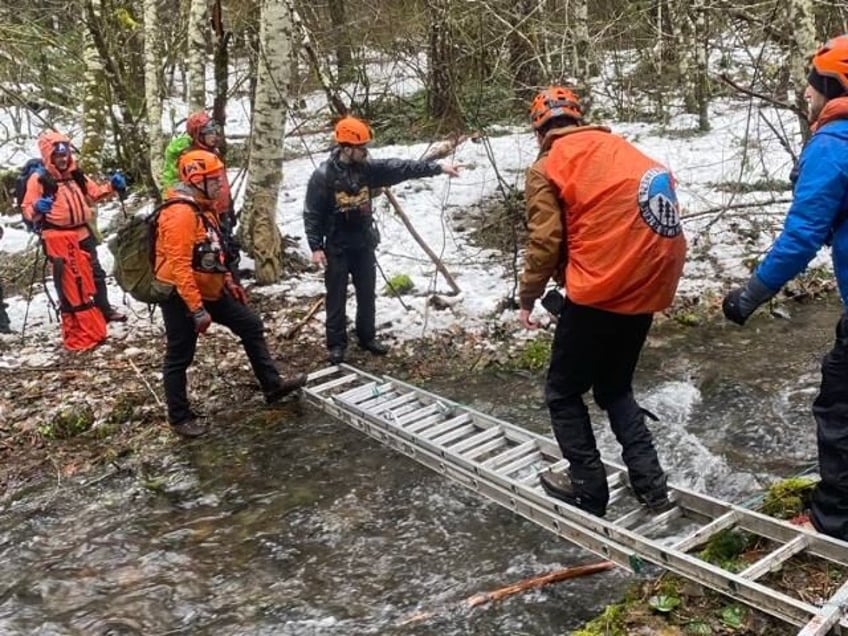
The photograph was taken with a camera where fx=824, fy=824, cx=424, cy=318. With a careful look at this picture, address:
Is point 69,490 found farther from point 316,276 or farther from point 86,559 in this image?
point 316,276

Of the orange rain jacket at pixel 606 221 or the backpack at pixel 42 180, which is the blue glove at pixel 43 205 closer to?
the backpack at pixel 42 180

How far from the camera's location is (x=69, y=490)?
6227 mm

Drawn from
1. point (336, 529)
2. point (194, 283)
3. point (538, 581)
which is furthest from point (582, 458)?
point (194, 283)

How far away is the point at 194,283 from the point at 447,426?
2176mm

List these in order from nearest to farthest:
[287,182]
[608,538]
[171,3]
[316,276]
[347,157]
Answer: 1. [608,538]
2. [347,157]
3. [316,276]
4. [287,182]
5. [171,3]

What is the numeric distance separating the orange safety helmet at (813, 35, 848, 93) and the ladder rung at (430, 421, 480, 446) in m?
3.28

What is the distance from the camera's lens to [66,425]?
7.05m

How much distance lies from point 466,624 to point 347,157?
4.47 m

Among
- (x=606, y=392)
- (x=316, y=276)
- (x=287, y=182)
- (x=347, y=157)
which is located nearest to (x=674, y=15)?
(x=287, y=182)

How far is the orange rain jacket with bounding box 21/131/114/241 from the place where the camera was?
8672mm

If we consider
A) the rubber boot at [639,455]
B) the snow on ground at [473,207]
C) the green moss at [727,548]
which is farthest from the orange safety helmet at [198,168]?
the green moss at [727,548]

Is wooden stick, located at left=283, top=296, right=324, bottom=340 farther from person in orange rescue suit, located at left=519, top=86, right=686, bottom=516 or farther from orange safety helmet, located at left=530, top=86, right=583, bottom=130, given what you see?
orange safety helmet, located at left=530, top=86, right=583, bottom=130

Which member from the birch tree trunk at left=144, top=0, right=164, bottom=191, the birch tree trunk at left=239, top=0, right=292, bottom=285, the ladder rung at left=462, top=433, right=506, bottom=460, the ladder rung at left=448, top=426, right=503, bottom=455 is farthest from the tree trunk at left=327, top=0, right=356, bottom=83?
the ladder rung at left=462, top=433, right=506, bottom=460

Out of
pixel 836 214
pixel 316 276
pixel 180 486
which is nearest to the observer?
pixel 836 214
